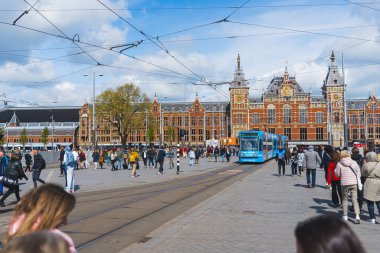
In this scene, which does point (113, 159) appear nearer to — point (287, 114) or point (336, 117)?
point (287, 114)

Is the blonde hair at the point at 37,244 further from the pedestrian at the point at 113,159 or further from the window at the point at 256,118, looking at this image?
the window at the point at 256,118

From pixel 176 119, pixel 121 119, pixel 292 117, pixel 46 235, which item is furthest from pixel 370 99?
pixel 46 235

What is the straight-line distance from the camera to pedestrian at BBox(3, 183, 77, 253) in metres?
2.53

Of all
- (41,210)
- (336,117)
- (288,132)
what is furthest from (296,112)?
(41,210)

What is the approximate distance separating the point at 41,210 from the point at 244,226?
740 centimetres

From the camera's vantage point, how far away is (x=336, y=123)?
96438mm

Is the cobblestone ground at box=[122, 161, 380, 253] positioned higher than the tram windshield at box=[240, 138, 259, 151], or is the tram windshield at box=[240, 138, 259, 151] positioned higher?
the tram windshield at box=[240, 138, 259, 151]

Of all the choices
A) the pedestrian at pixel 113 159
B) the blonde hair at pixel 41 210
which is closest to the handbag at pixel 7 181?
the blonde hair at pixel 41 210

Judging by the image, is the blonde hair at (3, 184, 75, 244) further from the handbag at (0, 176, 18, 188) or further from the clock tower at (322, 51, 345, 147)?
the clock tower at (322, 51, 345, 147)

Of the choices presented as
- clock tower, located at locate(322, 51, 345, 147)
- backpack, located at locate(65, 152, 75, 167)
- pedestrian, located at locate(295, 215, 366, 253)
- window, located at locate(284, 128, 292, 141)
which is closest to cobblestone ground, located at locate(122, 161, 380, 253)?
pedestrian, located at locate(295, 215, 366, 253)

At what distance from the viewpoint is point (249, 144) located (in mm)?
40469

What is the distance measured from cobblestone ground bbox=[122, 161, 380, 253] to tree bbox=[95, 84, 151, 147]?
48.5 meters

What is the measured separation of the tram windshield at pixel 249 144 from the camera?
3983 cm

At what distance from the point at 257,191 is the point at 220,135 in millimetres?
91163
